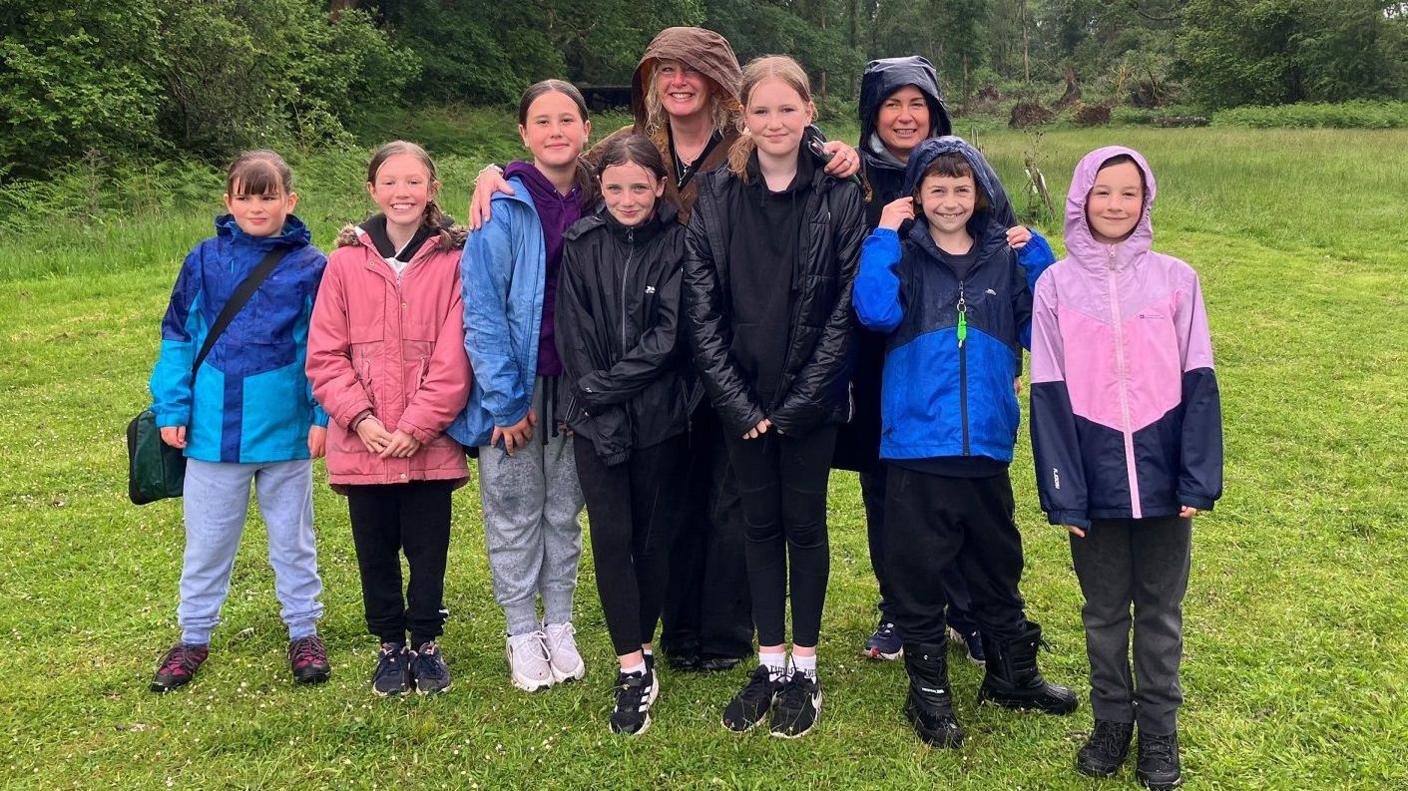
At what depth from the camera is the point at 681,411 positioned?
3.39 metres

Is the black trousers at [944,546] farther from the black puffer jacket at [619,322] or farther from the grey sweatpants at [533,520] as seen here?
the grey sweatpants at [533,520]

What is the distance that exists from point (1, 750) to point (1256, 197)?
1692 cm

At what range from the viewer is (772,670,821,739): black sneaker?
3.36 metres

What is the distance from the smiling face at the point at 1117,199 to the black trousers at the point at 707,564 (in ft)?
4.87

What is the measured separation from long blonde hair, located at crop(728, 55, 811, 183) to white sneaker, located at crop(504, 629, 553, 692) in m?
1.97

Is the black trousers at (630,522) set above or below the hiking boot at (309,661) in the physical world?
above

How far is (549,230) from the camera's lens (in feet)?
11.7

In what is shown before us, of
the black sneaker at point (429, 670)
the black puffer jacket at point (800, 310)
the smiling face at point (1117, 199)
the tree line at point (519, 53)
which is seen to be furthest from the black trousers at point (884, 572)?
the tree line at point (519, 53)

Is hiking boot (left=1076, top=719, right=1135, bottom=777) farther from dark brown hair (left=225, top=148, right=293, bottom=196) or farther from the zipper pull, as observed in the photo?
dark brown hair (left=225, top=148, right=293, bottom=196)

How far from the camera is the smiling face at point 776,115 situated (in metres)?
3.14

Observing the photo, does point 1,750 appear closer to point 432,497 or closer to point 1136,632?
point 432,497

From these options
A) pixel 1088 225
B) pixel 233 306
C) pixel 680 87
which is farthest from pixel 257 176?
pixel 1088 225

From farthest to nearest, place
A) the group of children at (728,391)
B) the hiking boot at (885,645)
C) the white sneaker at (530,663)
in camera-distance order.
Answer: the hiking boot at (885,645) → the white sneaker at (530,663) → the group of children at (728,391)

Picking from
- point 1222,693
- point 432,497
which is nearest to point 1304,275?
point 1222,693
